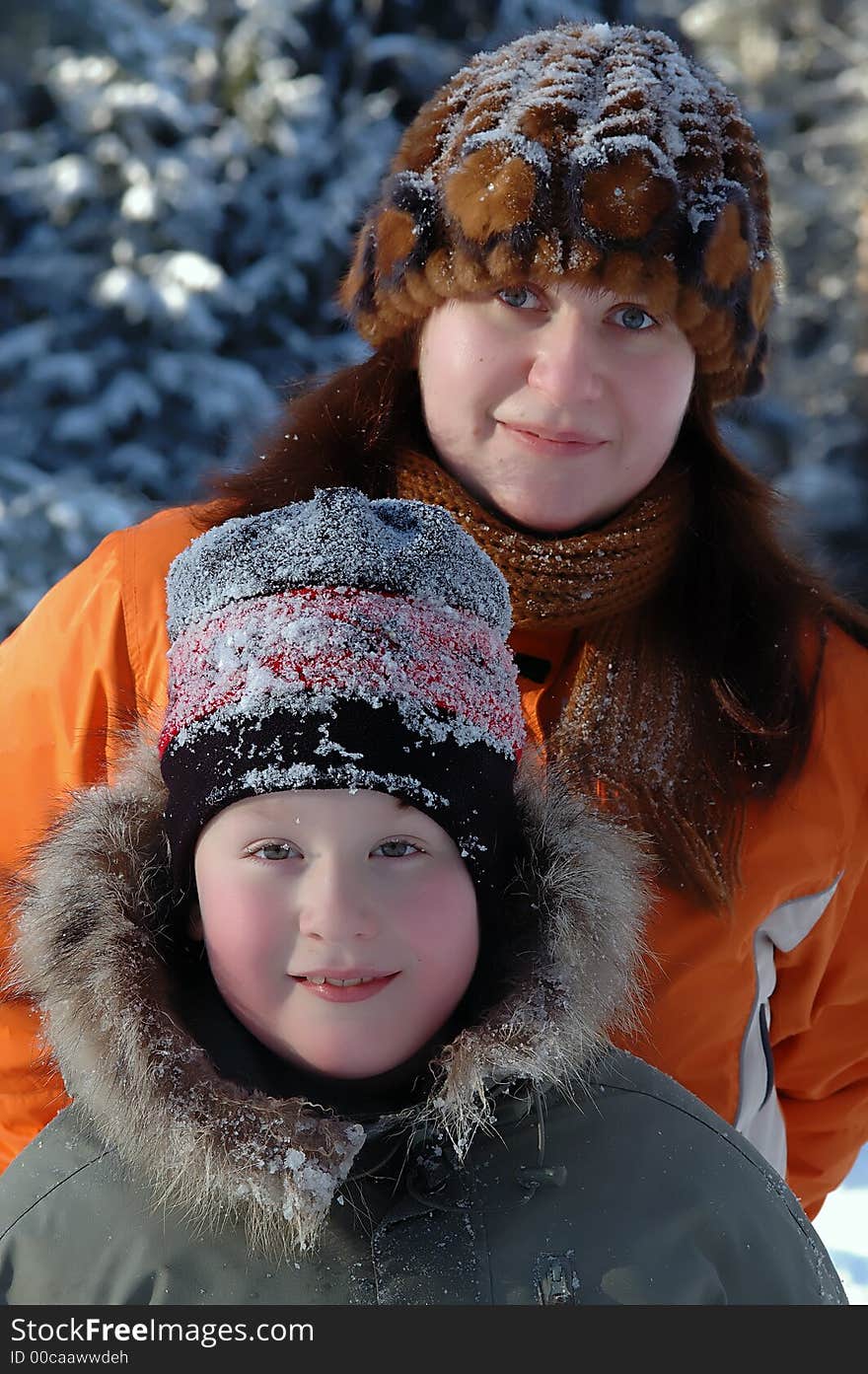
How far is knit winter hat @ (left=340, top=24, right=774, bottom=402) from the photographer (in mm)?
1760

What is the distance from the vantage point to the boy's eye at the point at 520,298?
180cm

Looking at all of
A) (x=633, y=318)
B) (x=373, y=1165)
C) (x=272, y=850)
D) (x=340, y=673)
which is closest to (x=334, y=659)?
(x=340, y=673)

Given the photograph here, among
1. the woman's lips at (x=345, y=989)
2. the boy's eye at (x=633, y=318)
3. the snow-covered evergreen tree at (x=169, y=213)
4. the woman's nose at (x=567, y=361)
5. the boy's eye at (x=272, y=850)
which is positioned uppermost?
the boy's eye at (x=633, y=318)

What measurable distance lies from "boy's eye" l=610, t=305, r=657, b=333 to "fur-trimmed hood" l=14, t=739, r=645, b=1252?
0.61 metres

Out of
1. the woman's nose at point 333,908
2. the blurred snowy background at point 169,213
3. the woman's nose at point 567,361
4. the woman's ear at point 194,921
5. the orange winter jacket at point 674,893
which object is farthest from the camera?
the blurred snowy background at point 169,213

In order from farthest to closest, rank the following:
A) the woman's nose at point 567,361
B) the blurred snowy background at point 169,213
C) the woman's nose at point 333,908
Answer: the blurred snowy background at point 169,213, the woman's nose at point 567,361, the woman's nose at point 333,908

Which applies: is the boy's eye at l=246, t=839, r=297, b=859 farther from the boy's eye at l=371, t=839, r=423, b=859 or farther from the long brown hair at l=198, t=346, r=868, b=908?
the long brown hair at l=198, t=346, r=868, b=908

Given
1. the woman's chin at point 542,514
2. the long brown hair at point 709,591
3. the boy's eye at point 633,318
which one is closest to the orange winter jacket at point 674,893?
the long brown hair at point 709,591

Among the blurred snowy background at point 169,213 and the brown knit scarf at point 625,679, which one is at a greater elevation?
the brown knit scarf at point 625,679

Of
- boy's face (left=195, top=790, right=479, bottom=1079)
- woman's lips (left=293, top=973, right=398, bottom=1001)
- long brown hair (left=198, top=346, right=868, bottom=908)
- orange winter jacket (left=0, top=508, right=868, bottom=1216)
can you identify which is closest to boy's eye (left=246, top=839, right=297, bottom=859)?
boy's face (left=195, top=790, right=479, bottom=1079)

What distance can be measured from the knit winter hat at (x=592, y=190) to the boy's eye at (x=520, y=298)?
2cm

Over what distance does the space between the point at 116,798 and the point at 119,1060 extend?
32cm

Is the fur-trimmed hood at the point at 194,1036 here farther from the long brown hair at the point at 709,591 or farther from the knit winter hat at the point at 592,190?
the knit winter hat at the point at 592,190

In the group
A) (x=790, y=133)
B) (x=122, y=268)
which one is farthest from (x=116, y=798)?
(x=790, y=133)
